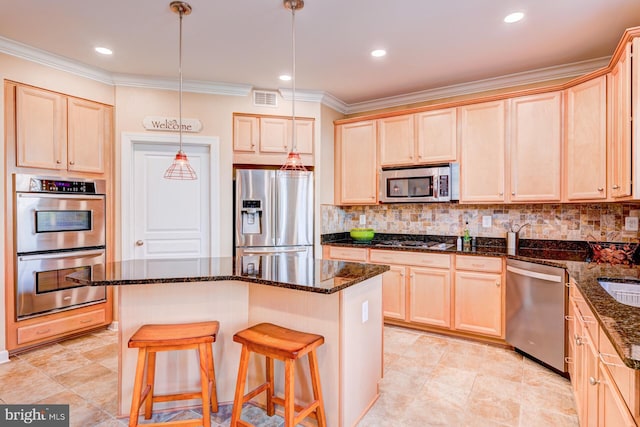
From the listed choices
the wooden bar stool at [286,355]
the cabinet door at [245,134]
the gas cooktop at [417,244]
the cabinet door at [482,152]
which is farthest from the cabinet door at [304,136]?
the wooden bar stool at [286,355]

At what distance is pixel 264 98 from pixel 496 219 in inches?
115

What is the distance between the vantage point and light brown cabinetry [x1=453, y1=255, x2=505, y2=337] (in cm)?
321

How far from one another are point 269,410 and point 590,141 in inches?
126

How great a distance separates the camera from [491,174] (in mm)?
3475

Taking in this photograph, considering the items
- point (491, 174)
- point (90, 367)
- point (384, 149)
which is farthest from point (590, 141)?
point (90, 367)

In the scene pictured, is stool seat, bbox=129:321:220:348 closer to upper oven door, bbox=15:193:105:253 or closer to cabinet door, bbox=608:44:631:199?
upper oven door, bbox=15:193:105:253

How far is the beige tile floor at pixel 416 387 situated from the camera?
7.02 feet

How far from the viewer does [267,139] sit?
3.99 meters

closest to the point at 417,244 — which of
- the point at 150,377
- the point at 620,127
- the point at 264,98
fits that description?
the point at 620,127

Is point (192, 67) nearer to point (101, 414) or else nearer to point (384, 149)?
point (384, 149)

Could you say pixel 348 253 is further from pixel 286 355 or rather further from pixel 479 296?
pixel 286 355

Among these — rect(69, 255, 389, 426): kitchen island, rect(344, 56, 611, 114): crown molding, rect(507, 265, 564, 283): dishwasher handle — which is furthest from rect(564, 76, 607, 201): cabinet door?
rect(69, 255, 389, 426): kitchen island

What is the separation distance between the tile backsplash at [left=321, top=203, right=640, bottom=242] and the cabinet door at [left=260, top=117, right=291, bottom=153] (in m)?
0.92

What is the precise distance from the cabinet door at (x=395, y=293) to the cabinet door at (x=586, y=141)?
5.60 ft
